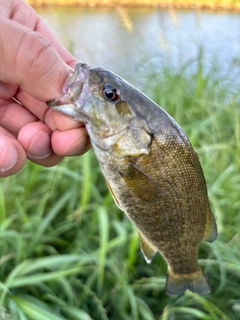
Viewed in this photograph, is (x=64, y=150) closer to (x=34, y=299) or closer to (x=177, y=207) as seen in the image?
(x=177, y=207)

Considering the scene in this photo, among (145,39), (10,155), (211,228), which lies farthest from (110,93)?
(145,39)

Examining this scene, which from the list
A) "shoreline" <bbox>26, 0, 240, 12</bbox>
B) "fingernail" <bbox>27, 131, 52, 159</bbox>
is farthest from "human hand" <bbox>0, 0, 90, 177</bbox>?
"shoreline" <bbox>26, 0, 240, 12</bbox>

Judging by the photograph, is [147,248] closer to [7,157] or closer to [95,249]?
[7,157]

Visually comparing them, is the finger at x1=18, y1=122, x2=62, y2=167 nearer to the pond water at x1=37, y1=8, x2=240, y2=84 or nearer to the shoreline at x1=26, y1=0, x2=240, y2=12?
the pond water at x1=37, y1=8, x2=240, y2=84

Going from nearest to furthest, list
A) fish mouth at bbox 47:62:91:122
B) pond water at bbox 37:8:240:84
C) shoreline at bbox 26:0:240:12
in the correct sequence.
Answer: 1. fish mouth at bbox 47:62:91:122
2. pond water at bbox 37:8:240:84
3. shoreline at bbox 26:0:240:12

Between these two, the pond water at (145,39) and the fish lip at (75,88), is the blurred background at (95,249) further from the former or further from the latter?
the pond water at (145,39)
